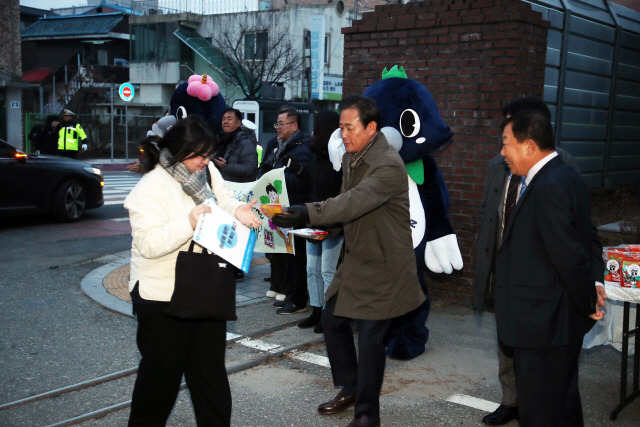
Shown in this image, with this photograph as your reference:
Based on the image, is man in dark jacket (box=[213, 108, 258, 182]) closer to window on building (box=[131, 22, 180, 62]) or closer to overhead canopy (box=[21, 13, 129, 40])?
window on building (box=[131, 22, 180, 62])

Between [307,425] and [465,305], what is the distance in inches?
124

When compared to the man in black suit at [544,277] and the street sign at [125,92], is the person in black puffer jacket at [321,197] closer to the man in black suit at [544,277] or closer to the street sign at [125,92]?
the man in black suit at [544,277]

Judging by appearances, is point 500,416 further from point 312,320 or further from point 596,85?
point 596,85

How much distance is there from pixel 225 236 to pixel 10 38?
29.0 meters

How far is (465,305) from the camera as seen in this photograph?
6996mm

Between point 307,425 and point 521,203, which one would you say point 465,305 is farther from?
point 521,203

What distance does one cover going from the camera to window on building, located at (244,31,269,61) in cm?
3863

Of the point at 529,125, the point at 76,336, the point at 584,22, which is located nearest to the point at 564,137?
the point at 584,22

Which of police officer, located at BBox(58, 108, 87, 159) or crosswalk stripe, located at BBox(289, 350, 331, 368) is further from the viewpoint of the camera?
police officer, located at BBox(58, 108, 87, 159)

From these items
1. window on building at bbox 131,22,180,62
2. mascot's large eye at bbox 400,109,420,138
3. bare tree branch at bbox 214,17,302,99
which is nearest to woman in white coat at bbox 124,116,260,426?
mascot's large eye at bbox 400,109,420,138

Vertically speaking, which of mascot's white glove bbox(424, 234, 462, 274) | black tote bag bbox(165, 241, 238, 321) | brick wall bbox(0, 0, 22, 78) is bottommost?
mascot's white glove bbox(424, 234, 462, 274)

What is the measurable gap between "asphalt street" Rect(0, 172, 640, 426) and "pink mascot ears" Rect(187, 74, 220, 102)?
2425 millimetres

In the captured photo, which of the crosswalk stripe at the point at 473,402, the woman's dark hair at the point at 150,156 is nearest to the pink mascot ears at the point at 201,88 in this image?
the woman's dark hair at the point at 150,156

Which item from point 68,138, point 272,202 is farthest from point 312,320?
point 68,138
